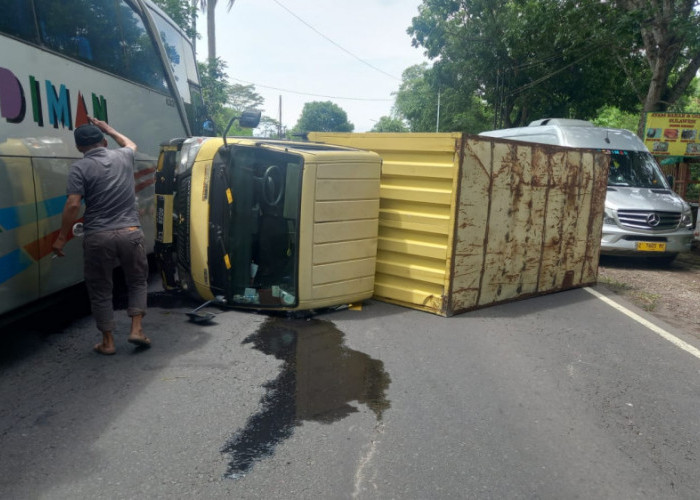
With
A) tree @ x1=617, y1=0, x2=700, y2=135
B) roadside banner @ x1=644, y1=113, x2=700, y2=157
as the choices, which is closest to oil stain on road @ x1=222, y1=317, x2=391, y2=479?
tree @ x1=617, y1=0, x2=700, y2=135

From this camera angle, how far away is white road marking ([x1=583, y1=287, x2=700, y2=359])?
5126 millimetres

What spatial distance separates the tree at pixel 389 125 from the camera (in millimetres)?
88350

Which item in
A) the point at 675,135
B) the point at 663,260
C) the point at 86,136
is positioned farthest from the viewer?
the point at 675,135

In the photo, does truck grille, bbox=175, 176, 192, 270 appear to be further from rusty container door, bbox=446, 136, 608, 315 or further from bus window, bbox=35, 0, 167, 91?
rusty container door, bbox=446, 136, 608, 315

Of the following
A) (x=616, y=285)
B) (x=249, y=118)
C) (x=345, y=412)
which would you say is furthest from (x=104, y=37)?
(x=616, y=285)

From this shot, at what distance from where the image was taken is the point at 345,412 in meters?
3.52

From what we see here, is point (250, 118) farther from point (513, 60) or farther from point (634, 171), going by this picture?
point (513, 60)

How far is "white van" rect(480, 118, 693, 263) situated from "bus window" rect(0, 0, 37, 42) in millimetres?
8598

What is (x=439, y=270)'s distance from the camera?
5.84 meters

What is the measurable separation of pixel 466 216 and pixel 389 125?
87457mm

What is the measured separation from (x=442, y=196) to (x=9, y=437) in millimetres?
4198

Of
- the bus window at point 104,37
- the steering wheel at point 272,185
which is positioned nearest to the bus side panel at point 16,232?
the bus window at point 104,37

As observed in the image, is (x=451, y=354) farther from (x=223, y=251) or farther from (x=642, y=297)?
(x=642, y=297)

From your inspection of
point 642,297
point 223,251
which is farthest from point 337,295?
point 642,297
